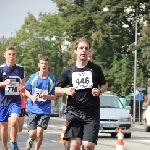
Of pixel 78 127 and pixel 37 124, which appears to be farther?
pixel 37 124

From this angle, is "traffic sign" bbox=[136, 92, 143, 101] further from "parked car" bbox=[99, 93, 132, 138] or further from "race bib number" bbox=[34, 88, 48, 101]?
"race bib number" bbox=[34, 88, 48, 101]

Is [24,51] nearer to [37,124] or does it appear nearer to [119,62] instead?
[119,62]

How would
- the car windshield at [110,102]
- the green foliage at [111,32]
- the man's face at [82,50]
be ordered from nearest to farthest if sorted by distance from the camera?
the man's face at [82,50], the car windshield at [110,102], the green foliage at [111,32]

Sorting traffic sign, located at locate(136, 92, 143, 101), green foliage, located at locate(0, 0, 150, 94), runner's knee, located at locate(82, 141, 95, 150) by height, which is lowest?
runner's knee, located at locate(82, 141, 95, 150)

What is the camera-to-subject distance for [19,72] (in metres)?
14.9

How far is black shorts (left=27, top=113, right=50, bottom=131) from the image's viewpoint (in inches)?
580

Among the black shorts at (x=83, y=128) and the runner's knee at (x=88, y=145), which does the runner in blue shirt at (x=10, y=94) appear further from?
the runner's knee at (x=88, y=145)

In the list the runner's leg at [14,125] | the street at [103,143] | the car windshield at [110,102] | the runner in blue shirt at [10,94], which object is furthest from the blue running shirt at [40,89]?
the car windshield at [110,102]

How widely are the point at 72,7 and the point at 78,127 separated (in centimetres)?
5395

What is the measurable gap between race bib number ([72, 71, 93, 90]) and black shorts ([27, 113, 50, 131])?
4315mm

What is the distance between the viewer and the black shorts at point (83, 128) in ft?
33.8

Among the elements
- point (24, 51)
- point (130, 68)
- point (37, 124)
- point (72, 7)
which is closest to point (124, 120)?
point (37, 124)

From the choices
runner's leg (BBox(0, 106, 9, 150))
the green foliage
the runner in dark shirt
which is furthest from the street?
the green foliage

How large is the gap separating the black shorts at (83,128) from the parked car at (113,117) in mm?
15094
